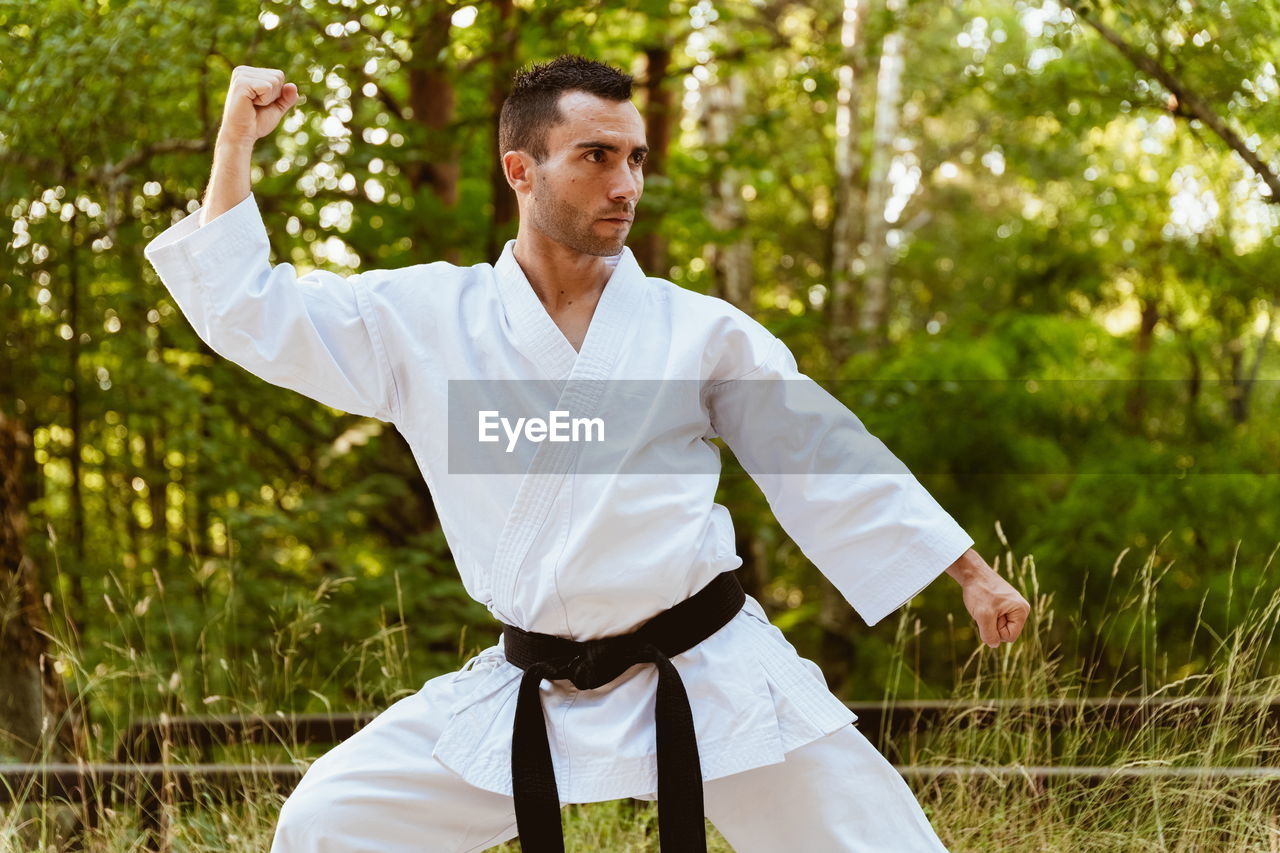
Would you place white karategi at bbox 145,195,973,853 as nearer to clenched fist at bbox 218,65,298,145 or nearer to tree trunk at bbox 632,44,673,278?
clenched fist at bbox 218,65,298,145

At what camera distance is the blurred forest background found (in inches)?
152

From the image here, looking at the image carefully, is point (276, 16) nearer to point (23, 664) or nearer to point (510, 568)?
point (23, 664)

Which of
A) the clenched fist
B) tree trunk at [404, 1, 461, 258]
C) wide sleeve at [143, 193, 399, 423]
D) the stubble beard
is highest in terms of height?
tree trunk at [404, 1, 461, 258]

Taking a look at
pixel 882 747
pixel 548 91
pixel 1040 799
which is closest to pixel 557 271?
pixel 548 91

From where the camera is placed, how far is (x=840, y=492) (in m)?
1.95

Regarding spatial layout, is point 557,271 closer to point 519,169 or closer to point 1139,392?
point 519,169

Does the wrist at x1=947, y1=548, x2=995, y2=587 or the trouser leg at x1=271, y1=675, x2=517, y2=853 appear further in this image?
the wrist at x1=947, y1=548, x2=995, y2=587

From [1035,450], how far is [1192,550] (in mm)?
1063

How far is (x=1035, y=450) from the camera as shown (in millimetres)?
7215

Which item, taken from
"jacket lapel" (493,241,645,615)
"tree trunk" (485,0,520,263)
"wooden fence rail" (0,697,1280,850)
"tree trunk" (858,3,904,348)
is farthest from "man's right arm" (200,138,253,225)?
"tree trunk" (858,3,904,348)

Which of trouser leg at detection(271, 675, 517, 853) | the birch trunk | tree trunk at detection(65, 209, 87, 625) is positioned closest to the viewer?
trouser leg at detection(271, 675, 517, 853)

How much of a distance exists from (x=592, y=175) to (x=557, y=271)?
0.56ft

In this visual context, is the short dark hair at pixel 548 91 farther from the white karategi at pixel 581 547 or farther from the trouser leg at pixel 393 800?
the trouser leg at pixel 393 800

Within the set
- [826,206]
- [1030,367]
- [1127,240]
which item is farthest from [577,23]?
[826,206]
